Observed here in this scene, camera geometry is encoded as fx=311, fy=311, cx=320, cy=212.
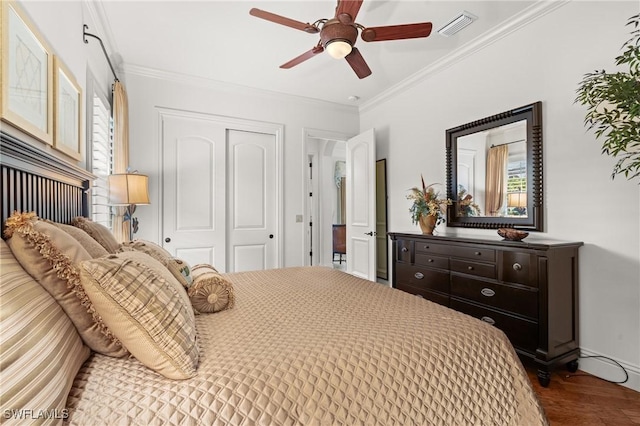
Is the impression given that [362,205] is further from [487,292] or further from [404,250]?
[487,292]

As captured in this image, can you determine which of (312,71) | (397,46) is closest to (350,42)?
(397,46)

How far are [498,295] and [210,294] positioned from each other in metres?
2.03

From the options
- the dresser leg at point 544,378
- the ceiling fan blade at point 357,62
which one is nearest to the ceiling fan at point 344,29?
the ceiling fan blade at point 357,62

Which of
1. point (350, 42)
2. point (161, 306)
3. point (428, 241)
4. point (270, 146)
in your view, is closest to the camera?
point (161, 306)

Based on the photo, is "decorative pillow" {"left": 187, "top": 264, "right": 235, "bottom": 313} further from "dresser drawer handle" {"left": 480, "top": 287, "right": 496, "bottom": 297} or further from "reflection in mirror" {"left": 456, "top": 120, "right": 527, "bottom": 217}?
"reflection in mirror" {"left": 456, "top": 120, "right": 527, "bottom": 217}

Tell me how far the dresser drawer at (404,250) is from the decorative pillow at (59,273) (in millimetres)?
2656

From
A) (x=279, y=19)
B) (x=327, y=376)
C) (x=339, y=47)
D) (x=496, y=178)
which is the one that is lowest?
(x=327, y=376)

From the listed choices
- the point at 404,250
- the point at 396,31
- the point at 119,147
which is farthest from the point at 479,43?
the point at 119,147

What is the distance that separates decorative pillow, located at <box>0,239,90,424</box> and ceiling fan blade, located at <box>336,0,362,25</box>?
6.19 ft

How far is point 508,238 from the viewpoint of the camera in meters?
2.29

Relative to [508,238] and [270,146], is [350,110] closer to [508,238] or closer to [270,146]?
[270,146]

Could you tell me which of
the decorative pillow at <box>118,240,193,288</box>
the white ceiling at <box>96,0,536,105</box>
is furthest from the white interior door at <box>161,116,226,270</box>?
the decorative pillow at <box>118,240,193,288</box>

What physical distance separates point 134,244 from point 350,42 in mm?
1714

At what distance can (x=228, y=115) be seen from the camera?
149 inches
